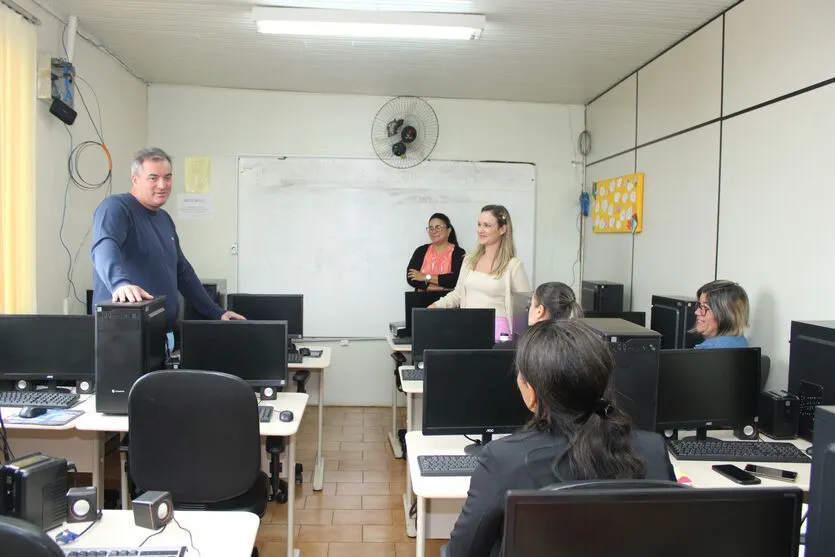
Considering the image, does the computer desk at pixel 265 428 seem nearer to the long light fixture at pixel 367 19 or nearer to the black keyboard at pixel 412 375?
the black keyboard at pixel 412 375

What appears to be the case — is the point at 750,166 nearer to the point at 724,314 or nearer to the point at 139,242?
the point at 724,314

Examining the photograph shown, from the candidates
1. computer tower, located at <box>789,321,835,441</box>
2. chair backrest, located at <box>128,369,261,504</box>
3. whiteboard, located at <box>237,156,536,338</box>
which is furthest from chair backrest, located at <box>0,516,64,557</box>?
whiteboard, located at <box>237,156,536,338</box>

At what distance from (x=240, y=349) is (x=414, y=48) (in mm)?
2469

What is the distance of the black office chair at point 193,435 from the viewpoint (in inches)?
85.1

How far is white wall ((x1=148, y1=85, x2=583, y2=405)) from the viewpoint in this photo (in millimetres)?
5473

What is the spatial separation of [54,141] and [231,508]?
269 centimetres

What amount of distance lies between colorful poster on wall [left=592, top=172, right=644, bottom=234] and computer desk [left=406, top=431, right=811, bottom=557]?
2223 millimetres

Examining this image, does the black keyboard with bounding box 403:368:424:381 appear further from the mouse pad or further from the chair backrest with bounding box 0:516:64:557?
the chair backrest with bounding box 0:516:64:557

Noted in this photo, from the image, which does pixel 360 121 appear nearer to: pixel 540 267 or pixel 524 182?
pixel 524 182

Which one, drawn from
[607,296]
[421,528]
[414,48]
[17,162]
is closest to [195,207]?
[17,162]

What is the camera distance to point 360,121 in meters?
5.58

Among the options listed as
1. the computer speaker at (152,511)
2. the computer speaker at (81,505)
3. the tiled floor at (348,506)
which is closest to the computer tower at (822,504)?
the computer speaker at (152,511)

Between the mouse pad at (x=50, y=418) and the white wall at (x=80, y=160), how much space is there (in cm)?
121

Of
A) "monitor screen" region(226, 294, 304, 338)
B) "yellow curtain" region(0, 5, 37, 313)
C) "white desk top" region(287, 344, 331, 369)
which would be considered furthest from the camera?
"monitor screen" region(226, 294, 304, 338)
